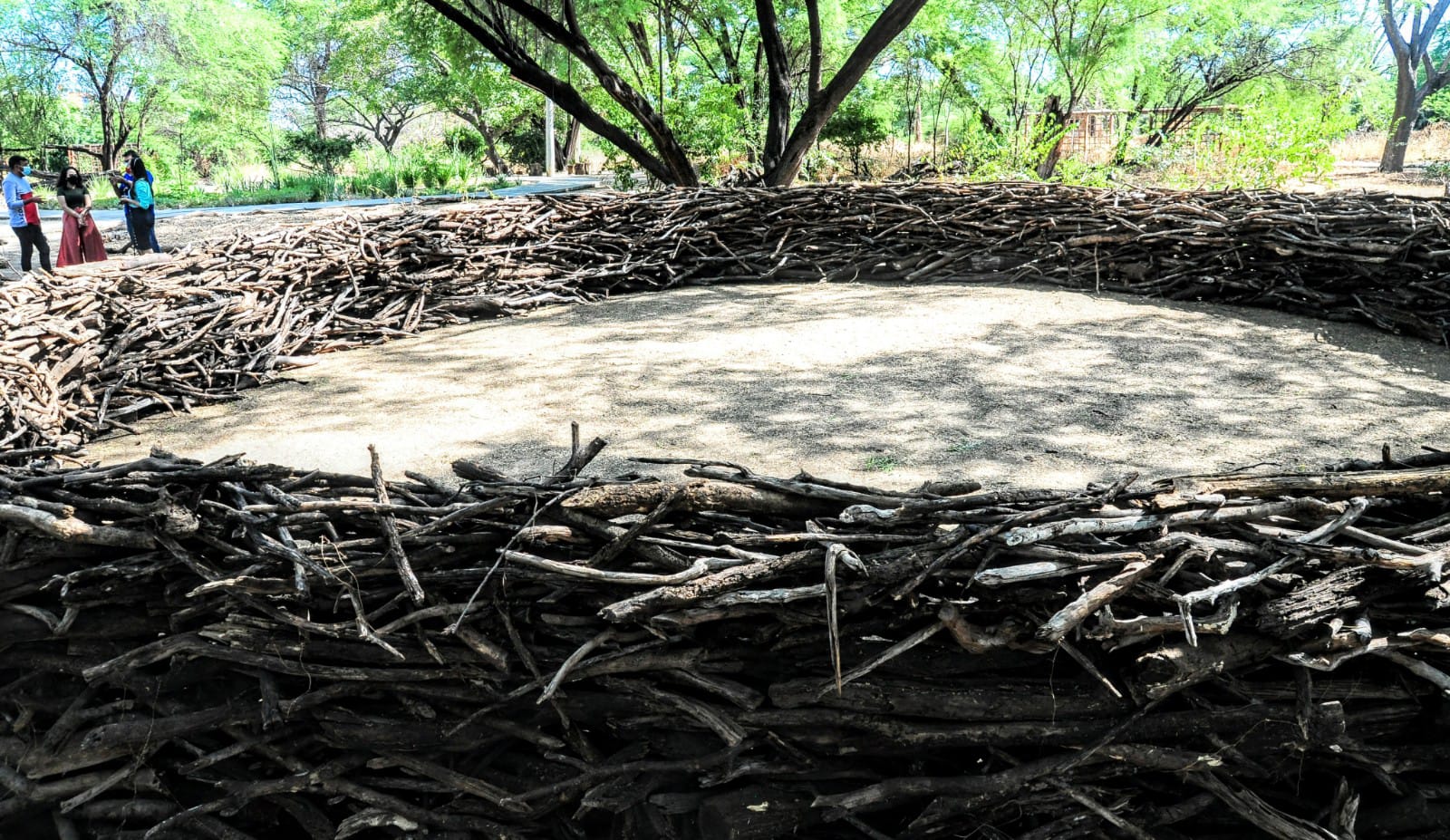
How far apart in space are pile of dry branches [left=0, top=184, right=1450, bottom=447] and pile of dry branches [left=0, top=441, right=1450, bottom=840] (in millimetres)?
1878

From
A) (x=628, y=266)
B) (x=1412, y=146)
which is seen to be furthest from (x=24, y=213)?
(x=1412, y=146)

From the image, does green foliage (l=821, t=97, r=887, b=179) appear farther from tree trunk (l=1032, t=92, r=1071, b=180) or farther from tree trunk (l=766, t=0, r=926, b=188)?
tree trunk (l=766, t=0, r=926, b=188)

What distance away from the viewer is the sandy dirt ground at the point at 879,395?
12.7 feet

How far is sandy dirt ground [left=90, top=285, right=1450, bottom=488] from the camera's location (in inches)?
153

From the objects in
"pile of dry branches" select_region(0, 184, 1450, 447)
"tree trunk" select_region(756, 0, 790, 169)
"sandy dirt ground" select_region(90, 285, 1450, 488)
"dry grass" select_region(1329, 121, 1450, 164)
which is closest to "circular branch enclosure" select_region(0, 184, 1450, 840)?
"sandy dirt ground" select_region(90, 285, 1450, 488)

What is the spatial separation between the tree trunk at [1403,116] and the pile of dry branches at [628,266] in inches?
881

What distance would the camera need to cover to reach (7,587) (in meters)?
2.34

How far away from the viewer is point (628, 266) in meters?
7.39

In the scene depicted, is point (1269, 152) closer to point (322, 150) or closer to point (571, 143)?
point (571, 143)

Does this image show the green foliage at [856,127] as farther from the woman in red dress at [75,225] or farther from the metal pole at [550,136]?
the woman in red dress at [75,225]

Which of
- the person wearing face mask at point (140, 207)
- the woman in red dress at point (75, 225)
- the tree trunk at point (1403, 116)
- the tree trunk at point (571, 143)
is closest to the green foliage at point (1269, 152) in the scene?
the woman in red dress at point (75, 225)

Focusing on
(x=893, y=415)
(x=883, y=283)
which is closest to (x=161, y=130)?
(x=883, y=283)

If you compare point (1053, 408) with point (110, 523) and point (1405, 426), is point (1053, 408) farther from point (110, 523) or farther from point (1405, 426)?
point (110, 523)

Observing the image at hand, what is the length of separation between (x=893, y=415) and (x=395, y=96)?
3934cm
